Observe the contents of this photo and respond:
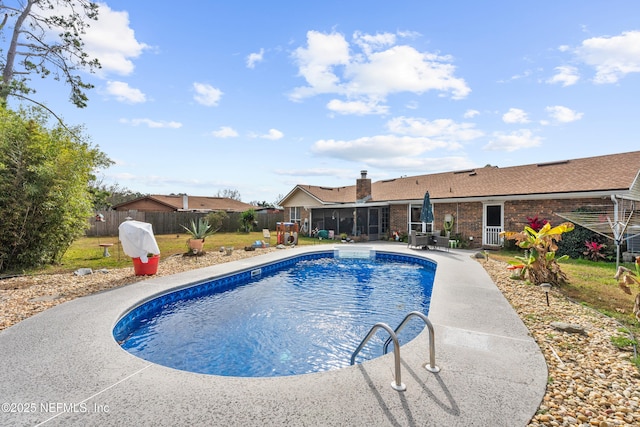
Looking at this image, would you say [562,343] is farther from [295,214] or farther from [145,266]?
[295,214]

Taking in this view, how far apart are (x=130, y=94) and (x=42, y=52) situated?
7.54 meters

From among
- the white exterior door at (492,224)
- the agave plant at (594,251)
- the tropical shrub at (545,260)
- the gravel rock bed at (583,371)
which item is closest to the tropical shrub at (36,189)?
the gravel rock bed at (583,371)

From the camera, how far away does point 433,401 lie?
3070 mm

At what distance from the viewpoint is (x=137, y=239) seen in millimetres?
8773

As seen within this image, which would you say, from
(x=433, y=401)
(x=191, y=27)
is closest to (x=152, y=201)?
(x=191, y=27)

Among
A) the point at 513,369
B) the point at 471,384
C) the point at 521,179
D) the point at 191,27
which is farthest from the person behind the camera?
the point at 521,179

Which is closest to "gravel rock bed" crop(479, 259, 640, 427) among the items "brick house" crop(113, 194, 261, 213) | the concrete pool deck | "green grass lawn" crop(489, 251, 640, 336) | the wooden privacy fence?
the concrete pool deck

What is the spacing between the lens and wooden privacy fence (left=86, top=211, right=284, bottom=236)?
931 inches

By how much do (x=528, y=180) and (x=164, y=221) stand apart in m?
26.9

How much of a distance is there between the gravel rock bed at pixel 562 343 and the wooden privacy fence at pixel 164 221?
13.9 meters

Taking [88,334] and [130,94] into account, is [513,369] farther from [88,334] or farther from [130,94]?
[130,94]

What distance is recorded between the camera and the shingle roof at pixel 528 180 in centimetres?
1322

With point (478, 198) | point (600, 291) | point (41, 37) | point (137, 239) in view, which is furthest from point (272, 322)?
point (41, 37)

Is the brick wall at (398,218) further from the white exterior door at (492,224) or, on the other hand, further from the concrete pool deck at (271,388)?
the concrete pool deck at (271,388)
